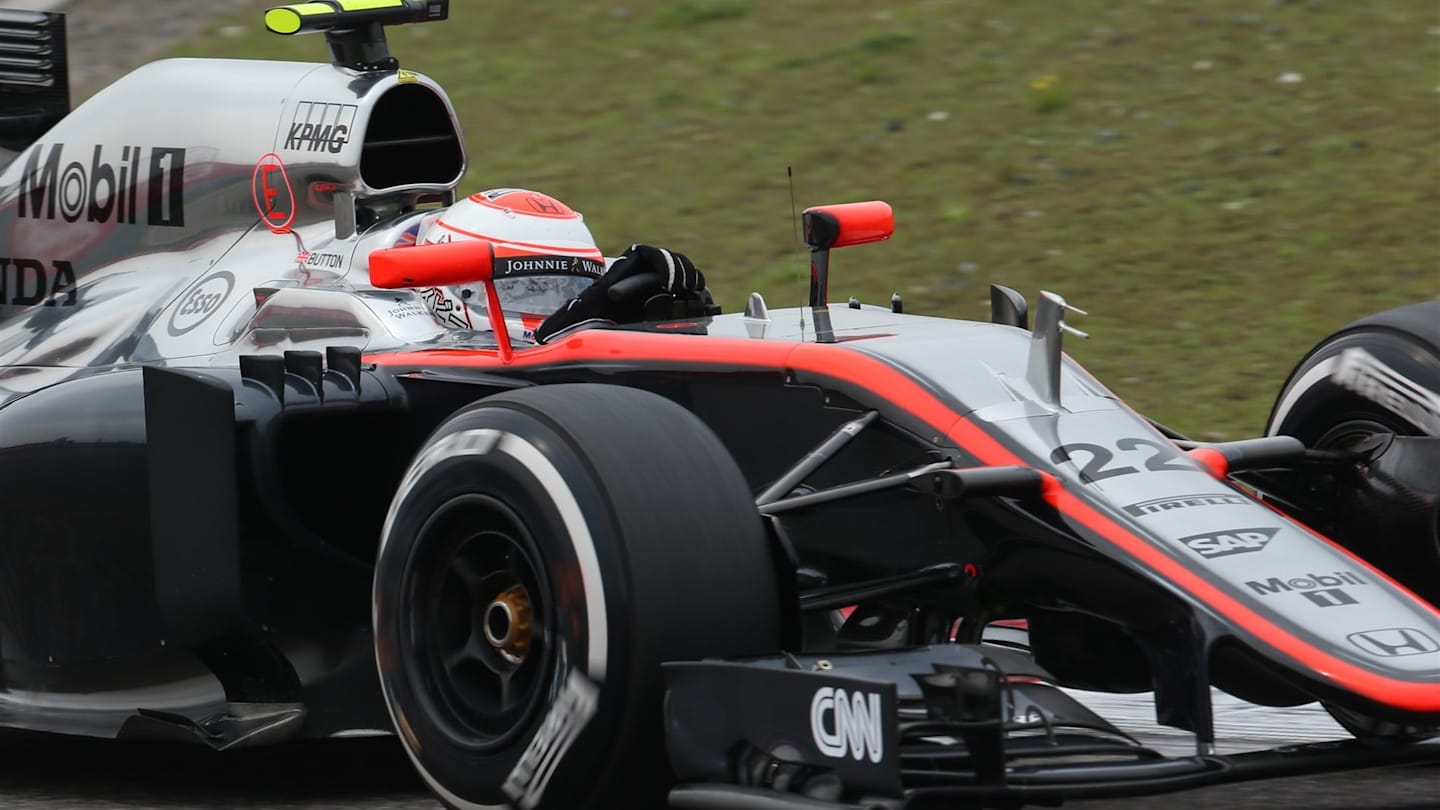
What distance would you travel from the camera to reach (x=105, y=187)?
6605 millimetres

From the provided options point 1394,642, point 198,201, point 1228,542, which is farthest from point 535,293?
point 1394,642

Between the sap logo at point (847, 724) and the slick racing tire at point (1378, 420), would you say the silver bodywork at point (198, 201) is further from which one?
the sap logo at point (847, 724)

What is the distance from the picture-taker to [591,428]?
13.6ft

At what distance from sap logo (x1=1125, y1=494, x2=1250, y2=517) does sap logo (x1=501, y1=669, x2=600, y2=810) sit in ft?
3.78

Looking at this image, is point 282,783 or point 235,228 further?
point 235,228

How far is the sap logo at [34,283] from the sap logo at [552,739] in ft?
10.4

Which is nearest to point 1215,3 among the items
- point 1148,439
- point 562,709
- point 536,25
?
point 536,25

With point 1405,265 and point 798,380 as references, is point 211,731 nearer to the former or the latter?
point 798,380

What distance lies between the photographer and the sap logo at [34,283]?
21.8ft

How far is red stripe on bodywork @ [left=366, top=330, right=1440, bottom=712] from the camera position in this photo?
390 centimetres

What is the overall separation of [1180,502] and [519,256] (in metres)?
2.34

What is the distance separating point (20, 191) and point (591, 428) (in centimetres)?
337

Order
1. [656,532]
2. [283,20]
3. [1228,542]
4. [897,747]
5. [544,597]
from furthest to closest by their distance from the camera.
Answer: [283,20] < [1228,542] < [544,597] < [656,532] < [897,747]

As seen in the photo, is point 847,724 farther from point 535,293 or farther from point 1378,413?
point 535,293
